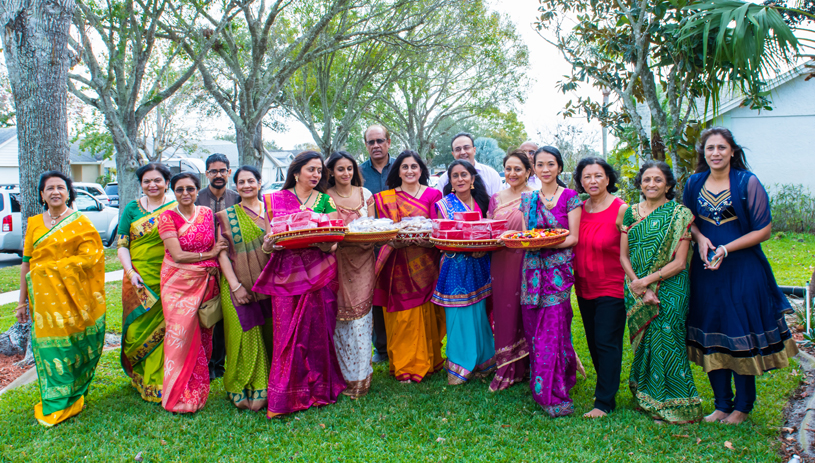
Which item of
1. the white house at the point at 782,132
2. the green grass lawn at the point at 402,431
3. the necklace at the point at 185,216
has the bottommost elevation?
the green grass lawn at the point at 402,431

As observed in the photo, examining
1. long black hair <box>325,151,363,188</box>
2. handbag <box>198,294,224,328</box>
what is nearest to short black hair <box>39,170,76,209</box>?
handbag <box>198,294,224,328</box>

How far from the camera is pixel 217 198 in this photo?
16.4 feet

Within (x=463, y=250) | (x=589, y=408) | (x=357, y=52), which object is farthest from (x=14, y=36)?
(x=357, y=52)

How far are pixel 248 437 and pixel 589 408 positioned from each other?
2481mm

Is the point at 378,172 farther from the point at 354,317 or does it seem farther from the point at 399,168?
the point at 354,317

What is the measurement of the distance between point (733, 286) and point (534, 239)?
4.37 ft

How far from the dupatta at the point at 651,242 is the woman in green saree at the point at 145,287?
353 centimetres

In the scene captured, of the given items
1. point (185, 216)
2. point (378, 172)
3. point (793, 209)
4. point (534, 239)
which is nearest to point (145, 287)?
point (185, 216)

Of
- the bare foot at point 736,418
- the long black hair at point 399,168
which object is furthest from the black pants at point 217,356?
the bare foot at point 736,418

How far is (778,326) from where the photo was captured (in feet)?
11.0

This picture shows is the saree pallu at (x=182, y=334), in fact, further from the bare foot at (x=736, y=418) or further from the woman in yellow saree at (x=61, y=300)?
the bare foot at (x=736, y=418)

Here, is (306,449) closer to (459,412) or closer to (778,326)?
(459,412)

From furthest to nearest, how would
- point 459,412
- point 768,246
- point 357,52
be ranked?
point 357,52
point 768,246
point 459,412

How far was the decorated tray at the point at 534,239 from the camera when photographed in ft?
11.4
